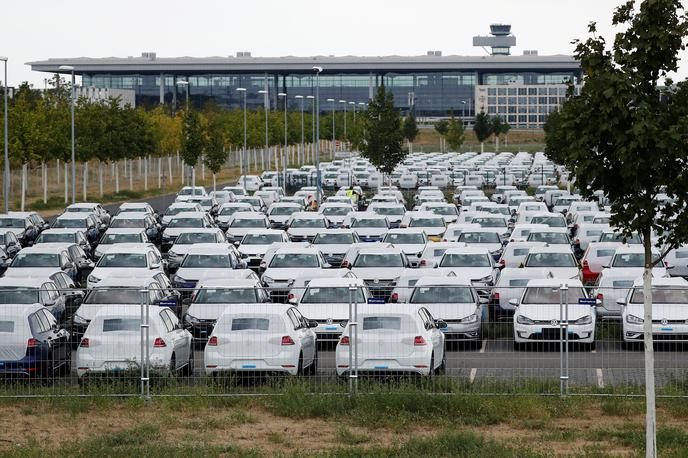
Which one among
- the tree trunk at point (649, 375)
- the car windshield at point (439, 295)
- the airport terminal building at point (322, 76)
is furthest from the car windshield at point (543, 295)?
the airport terminal building at point (322, 76)

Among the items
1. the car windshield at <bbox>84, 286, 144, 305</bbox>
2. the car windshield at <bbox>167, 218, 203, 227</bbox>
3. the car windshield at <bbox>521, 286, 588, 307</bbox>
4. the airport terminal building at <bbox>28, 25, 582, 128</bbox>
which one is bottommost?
the car windshield at <bbox>167, 218, 203, 227</bbox>

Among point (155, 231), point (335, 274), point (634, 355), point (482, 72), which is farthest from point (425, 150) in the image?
point (634, 355)

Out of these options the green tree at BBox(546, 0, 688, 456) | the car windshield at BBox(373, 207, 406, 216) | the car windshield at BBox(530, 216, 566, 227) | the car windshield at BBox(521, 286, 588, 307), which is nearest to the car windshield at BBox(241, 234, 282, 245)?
the car windshield at BBox(530, 216, 566, 227)

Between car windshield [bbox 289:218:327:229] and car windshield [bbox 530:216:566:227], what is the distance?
741cm

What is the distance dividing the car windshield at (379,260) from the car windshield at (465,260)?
1.26 meters

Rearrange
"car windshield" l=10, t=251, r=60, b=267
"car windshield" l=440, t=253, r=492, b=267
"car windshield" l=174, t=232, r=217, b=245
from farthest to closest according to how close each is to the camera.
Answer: "car windshield" l=174, t=232, r=217, b=245
"car windshield" l=10, t=251, r=60, b=267
"car windshield" l=440, t=253, r=492, b=267

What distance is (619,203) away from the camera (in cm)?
1560

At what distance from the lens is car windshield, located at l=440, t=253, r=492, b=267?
35.8 m

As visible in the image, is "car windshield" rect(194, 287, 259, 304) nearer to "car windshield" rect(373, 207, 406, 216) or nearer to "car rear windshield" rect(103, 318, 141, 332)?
"car rear windshield" rect(103, 318, 141, 332)

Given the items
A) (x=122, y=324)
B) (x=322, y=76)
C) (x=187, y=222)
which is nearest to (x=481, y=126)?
(x=322, y=76)

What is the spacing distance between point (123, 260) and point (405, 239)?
9899mm

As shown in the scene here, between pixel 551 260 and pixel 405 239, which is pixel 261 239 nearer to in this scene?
pixel 405 239

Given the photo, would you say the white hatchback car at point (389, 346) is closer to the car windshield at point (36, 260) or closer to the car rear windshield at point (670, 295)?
the car rear windshield at point (670, 295)

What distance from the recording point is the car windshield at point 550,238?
141ft
